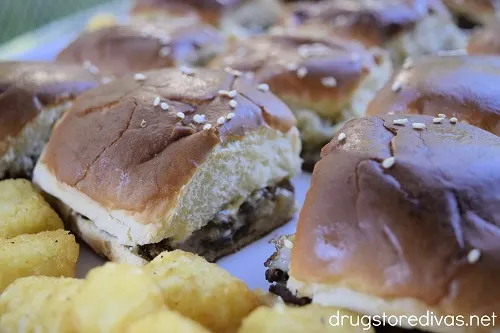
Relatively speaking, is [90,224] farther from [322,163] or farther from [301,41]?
[301,41]

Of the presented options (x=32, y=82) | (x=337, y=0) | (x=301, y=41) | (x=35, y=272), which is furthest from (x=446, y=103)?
(x=337, y=0)

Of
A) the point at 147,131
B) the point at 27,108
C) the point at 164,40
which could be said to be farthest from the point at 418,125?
the point at 164,40

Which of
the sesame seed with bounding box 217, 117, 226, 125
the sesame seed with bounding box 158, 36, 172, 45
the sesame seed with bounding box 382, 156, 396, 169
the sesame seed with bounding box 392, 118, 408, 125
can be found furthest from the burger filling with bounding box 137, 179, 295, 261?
the sesame seed with bounding box 158, 36, 172, 45

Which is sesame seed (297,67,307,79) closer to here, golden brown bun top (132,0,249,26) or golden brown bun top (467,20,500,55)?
golden brown bun top (467,20,500,55)

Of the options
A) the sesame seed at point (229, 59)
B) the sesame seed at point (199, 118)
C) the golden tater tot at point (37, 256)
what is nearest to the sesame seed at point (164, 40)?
the sesame seed at point (229, 59)

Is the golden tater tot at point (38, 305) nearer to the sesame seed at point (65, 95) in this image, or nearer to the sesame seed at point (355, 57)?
the sesame seed at point (65, 95)

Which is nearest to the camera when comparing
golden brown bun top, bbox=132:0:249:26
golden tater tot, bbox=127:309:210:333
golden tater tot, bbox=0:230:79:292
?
golden tater tot, bbox=127:309:210:333
